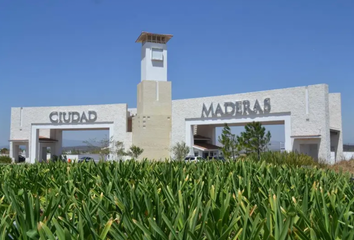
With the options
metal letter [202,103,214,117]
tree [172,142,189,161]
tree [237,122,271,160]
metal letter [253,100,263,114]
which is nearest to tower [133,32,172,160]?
tree [172,142,189,161]

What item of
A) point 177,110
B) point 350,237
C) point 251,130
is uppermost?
point 177,110

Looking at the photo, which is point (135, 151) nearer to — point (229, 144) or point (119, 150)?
point (119, 150)

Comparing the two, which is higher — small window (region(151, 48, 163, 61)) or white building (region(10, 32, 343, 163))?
small window (region(151, 48, 163, 61))

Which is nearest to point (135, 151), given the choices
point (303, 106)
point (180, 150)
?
point (180, 150)

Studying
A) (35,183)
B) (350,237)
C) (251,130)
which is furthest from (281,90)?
(350,237)

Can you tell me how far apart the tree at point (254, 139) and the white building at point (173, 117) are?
4.21 metres

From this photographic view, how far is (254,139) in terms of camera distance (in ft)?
85.7

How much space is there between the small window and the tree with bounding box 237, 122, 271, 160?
16.4 metres

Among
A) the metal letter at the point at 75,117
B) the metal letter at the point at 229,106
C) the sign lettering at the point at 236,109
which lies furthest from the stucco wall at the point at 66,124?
the metal letter at the point at 229,106

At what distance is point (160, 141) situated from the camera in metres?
38.7

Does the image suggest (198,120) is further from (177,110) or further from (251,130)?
(251,130)

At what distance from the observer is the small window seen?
39.2 m

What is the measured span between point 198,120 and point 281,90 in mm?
9384

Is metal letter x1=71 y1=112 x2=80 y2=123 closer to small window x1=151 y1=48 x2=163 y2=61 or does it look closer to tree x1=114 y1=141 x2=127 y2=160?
tree x1=114 y1=141 x2=127 y2=160
